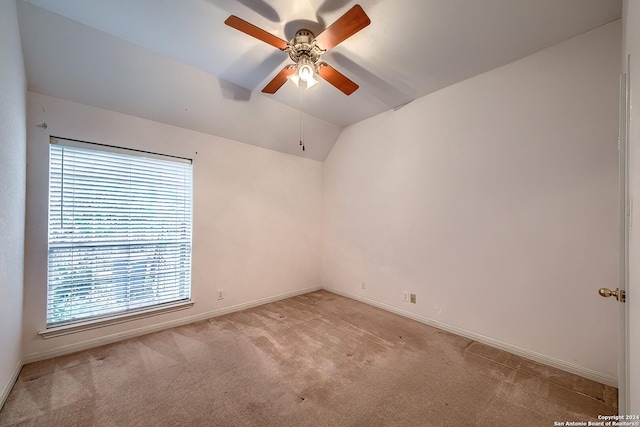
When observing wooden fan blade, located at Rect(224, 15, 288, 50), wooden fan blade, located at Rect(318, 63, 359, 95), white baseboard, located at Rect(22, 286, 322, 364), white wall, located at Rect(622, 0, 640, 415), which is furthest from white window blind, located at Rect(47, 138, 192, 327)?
white wall, located at Rect(622, 0, 640, 415)

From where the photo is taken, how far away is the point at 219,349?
97.8 inches

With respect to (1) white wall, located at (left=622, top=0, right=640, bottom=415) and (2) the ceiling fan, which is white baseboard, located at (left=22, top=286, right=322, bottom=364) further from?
(1) white wall, located at (left=622, top=0, right=640, bottom=415)

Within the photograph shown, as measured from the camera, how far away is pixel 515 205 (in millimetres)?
2451

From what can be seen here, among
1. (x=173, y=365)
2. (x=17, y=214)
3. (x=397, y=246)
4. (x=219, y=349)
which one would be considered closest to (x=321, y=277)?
(x=397, y=246)

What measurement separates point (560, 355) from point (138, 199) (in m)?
4.46

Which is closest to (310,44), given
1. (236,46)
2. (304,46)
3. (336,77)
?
(304,46)

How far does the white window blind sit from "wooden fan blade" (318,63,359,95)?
202 centimetres

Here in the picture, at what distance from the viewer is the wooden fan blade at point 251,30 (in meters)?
1.60

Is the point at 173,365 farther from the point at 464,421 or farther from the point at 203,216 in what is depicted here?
the point at 464,421

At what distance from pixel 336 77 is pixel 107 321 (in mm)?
3327

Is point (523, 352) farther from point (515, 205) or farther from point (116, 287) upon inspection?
point (116, 287)

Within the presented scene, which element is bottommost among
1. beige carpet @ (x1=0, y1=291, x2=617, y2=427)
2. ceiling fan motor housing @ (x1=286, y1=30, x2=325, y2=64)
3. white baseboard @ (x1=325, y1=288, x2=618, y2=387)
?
beige carpet @ (x1=0, y1=291, x2=617, y2=427)

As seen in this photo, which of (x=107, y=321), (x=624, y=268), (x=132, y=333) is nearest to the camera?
(x=624, y=268)

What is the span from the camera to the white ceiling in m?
1.86
